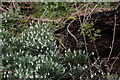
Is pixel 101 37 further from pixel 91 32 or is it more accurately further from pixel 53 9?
pixel 53 9

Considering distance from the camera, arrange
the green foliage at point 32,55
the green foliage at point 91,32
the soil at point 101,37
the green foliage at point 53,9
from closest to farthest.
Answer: the green foliage at point 32,55 → the soil at point 101,37 → the green foliage at point 91,32 → the green foliage at point 53,9

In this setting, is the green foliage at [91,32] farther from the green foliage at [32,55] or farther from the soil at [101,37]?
the green foliage at [32,55]

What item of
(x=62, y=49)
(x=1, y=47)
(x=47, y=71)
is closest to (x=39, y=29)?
(x=62, y=49)

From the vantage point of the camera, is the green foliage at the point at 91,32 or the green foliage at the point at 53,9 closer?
the green foliage at the point at 91,32

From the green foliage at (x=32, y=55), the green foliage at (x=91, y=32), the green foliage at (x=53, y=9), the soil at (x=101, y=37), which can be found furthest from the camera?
the green foliage at (x=53, y=9)

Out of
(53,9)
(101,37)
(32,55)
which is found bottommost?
(32,55)

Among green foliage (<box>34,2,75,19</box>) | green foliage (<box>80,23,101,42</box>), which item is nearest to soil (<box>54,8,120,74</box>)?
green foliage (<box>80,23,101,42</box>)

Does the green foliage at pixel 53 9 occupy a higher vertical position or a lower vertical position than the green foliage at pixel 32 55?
higher

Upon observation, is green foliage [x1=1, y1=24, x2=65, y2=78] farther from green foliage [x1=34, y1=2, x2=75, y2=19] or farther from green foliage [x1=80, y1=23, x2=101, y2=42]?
green foliage [x1=34, y1=2, x2=75, y2=19]

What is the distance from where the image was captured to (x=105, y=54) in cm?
364

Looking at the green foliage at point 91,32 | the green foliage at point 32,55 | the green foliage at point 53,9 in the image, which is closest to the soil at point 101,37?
the green foliage at point 91,32

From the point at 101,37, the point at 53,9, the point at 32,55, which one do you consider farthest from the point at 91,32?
the point at 53,9

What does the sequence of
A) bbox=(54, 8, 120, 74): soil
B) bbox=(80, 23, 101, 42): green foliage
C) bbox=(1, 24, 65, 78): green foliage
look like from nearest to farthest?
bbox=(1, 24, 65, 78): green foliage < bbox=(54, 8, 120, 74): soil < bbox=(80, 23, 101, 42): green foliage

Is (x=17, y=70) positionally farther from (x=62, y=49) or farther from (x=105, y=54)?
(x=105, y=54)
